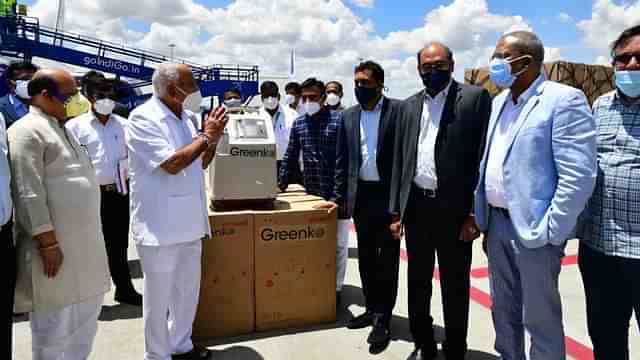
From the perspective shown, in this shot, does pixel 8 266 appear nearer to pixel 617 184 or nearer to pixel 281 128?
pixel 617 184

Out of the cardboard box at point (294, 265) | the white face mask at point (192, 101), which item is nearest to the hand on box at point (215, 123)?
the white face mask at point (192, 101)

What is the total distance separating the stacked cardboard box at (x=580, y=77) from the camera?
394 inches

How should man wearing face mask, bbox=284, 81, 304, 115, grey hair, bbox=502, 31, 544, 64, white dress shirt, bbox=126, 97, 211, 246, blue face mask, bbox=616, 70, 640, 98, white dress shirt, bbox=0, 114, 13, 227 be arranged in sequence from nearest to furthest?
blue face mask, bbox=616, 70, 640, 98, white dress shirt, bbox=0, 114, 13, 227, grey hair, bbox=502, 31, 544, 64, white dress shirt, bbox=126, 97, 211, 246, man wearing face mask, bbox=284, 81, 304, 115

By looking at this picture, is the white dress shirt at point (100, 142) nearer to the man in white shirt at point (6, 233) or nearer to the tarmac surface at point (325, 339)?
the tarmac surface at point (325, 339)

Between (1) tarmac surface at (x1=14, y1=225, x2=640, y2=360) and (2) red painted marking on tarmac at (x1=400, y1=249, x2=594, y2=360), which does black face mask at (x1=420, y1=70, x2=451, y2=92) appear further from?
(1) tarmac surface at (x1=14, y1=225, x2=640, y2=360)

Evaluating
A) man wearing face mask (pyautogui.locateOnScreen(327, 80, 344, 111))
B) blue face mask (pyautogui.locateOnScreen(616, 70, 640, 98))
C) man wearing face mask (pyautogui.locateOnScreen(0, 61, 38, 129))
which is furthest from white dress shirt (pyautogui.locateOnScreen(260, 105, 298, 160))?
blue face mask (pyautogui.locateOnScreen(616, 70, 640, 98))

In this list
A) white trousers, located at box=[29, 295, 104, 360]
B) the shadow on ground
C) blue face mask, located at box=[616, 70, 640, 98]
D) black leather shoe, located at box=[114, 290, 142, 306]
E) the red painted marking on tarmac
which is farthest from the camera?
black leather shoe, located at box=[114, 290, 142, 306]

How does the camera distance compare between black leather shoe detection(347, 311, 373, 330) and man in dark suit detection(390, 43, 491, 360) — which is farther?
black leather shoe detection(347, 311, 373, 330)

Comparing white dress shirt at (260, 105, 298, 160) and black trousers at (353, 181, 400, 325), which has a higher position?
white dress shirt at (260, 105, 298, 160)

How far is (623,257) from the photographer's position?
1.82 m

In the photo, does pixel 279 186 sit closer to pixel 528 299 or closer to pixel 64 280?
pixel 64 280

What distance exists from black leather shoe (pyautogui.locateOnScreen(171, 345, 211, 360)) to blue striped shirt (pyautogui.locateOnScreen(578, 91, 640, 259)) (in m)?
2.18

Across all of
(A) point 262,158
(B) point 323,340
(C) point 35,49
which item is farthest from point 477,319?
(C) point 35,49

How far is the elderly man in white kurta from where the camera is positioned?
6.38ft
